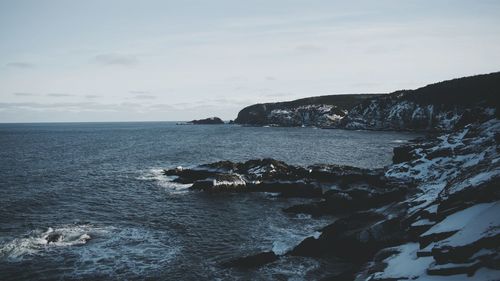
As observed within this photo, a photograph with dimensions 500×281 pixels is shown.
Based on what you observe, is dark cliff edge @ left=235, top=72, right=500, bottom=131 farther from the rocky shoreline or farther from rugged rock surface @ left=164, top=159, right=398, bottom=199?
rugged rock surface @ left=164, top=159, right=398, bottom=199

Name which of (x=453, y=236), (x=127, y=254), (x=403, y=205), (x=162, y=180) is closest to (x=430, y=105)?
(x=162, y=180)

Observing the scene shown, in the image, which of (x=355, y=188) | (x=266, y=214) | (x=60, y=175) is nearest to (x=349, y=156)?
(x=355, y=188)

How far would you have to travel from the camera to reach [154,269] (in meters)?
26.2

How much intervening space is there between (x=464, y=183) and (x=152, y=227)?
25644 millimetres

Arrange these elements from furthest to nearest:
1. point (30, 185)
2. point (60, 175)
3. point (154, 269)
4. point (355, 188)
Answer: point (60, 175) < point (30, 185) < point (355, 188) < point (154, 269)

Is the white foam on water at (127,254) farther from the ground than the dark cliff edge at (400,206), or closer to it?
closer to it

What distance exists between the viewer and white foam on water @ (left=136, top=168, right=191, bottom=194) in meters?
50.8

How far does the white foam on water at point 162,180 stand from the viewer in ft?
167

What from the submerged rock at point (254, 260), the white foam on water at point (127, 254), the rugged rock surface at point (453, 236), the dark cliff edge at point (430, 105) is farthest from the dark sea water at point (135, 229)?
the dark cliff edge at point (430, 105)

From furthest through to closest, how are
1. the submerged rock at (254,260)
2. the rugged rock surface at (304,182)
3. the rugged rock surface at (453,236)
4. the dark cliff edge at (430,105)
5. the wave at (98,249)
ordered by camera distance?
the dark cliff edge at (430,105)
the rugged rock surface at (304,182)
the submerged rock at (254,260)
the wave at (98,249)
the rugged rock surface at (453,236)

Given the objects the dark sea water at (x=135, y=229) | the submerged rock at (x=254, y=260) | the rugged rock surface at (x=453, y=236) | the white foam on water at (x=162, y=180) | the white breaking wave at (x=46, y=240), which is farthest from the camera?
the white foam on water at (x=162, y=180)

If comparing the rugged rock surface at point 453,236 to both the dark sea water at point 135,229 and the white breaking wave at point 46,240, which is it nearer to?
the dark sea water at point 135,229

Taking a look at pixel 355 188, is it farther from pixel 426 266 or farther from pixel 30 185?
pixel 30 185

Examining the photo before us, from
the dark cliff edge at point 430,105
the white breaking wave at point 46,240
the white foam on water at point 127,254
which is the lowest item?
the white foam on water at point 127,254
